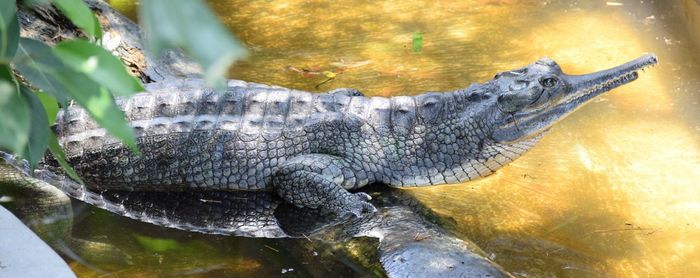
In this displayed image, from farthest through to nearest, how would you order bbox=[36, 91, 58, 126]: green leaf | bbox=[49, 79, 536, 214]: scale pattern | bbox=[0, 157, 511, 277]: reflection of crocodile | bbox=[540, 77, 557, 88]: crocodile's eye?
bbox=[49, 79, 536, 214]: scale pattern < bbox=[540, 77, 557, 88]: crocodile's eye < bbox=[0, 157, 511, 277]: reflection of crocodile < bbox=[36, 91, 58, 126]: green leaf

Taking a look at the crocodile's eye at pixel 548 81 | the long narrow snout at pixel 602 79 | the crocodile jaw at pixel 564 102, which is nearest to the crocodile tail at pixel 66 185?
the crocodile jaw at pixel 564 102

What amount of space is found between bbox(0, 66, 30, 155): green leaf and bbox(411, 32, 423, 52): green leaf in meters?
4.88

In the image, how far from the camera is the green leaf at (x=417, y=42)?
5873 mm

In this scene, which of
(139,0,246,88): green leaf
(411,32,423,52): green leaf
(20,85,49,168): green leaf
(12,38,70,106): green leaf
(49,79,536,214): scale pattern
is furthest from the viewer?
(411,32,423,52): green leaf

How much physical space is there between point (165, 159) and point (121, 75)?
316 centimetres

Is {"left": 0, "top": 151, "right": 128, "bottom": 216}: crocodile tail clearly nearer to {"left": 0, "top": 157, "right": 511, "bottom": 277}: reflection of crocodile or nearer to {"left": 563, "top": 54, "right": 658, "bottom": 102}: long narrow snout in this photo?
{"left": 0, "top": 157, "right": 511, "bottom": 277}: reflection of crocodile

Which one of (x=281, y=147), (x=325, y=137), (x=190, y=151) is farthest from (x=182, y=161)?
(x=325, y=137)

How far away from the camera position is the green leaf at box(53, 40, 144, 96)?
1021mm

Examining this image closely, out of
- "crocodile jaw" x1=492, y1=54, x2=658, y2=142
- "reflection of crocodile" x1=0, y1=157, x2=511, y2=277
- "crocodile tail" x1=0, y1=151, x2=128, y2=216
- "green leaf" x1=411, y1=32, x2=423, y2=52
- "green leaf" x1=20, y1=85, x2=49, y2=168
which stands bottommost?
"reflection of crocodile" x1=0, y1=157, x2=511, y2=277

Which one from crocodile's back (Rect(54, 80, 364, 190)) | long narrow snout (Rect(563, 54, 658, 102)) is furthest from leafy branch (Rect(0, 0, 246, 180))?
long narrow snout (Rect(563, 54, 658, 102))

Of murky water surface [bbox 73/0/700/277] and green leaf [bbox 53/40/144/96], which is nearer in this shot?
green leaf [bbox 53/40/144/96]

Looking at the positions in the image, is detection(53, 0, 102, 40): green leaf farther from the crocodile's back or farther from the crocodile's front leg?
the crocodile's back

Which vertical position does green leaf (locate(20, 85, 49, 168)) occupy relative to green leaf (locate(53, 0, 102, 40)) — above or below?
below

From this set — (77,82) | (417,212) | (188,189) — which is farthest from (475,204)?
(77,82)
